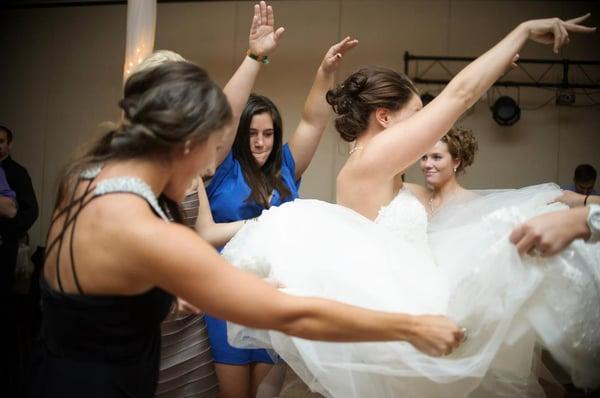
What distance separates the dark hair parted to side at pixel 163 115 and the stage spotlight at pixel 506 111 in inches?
198

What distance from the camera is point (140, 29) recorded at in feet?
9.02

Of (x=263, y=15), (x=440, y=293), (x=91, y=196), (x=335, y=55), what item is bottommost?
(x=440, y=293)

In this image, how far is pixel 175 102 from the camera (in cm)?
101

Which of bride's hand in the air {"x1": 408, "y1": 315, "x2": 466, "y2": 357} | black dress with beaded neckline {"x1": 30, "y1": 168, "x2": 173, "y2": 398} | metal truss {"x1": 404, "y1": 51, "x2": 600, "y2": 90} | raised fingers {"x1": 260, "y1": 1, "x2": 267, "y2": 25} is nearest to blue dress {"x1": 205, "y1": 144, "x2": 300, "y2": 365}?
raised fingers {"x1": 260, "y1": 1, "x2": 267, "y2": 25}

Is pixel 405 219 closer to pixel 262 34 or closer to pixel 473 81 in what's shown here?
pixel 473 81

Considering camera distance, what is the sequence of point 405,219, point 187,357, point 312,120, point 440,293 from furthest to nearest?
point 312,120 < point 187,357 < point 405,219 < point 440,293

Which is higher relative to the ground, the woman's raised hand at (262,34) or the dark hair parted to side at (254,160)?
the woman's raised hand at (262,34)

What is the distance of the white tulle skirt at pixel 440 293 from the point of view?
109cm

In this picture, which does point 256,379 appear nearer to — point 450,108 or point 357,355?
point 357,355

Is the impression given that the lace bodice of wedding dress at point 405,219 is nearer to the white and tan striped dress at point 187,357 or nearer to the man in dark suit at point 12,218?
the white and tan striped dress at point 187,357

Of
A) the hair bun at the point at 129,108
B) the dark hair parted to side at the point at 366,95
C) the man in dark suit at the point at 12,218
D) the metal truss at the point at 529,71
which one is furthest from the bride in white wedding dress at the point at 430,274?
the metal truss at the point at 529,71

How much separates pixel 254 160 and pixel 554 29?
119cm

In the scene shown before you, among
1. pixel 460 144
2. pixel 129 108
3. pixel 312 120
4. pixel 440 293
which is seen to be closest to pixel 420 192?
pixel 460 144

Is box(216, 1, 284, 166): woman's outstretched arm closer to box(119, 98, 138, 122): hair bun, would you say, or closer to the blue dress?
the blue dress
